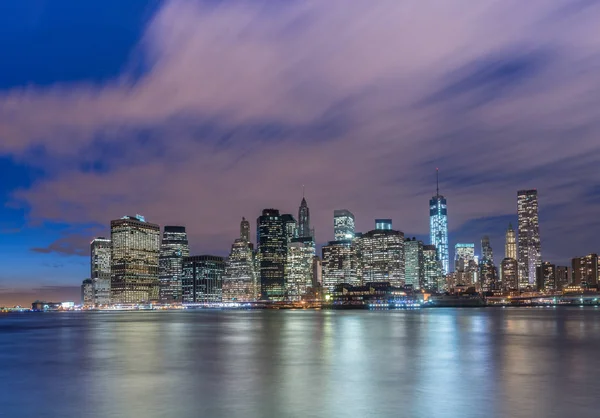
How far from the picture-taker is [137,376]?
45781 millimetres

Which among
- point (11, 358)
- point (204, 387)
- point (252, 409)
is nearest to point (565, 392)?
point (252, 409)

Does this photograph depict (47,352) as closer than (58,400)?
No

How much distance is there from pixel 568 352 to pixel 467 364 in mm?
18226

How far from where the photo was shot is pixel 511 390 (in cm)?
3762

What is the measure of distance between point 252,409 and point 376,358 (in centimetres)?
2788

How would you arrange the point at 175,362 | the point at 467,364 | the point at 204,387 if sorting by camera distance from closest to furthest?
the point at 204,387 → the point at 467,364 → the point at 175,362

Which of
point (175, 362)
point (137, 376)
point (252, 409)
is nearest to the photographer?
point (252, 409)

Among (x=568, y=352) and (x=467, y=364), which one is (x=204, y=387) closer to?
(x=467, y=364)

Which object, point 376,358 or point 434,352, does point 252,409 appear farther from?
point 434,352

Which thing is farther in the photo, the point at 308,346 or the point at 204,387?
the point at 308,346

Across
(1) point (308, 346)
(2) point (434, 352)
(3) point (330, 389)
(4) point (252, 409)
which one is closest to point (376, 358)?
(2) point (434, 352)

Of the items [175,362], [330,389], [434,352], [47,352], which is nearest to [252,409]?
[330,389]

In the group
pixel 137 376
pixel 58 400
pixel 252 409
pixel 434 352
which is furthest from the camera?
pixel 434 352

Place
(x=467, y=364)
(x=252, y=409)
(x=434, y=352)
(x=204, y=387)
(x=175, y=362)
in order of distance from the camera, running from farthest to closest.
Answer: (x=434, y=352)
(x=175, y=362)
(x=467, y=364)
(x=204, y=387)
(x=252, y=409)
